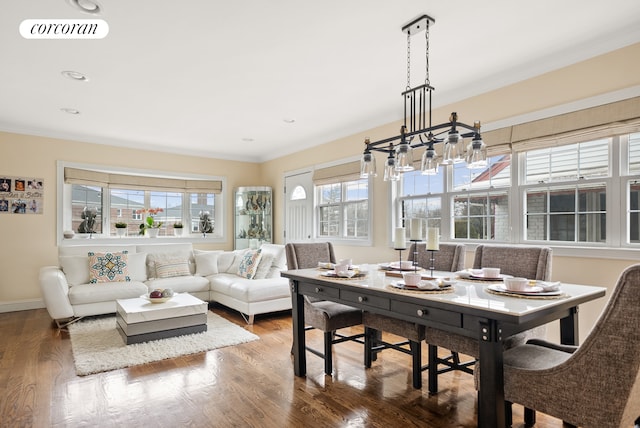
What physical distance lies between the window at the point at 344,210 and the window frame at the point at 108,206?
2.04 m

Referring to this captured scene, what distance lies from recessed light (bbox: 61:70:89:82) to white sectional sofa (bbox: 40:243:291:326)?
215 cm

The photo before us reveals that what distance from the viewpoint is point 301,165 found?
6.02 m

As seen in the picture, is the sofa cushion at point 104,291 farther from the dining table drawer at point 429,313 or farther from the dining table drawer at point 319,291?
the dining table drawer at point 429,313

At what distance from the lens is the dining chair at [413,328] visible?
246 cm

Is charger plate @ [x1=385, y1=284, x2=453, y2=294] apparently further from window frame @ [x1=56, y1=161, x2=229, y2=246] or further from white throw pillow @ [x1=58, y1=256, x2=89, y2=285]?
window frame @ [x1=56, y1=161, x2=229, y2=246]

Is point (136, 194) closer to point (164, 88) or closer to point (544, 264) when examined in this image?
point (164, 88)

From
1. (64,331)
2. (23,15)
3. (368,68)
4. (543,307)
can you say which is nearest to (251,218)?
(64,331)

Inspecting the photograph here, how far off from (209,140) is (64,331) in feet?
10.4

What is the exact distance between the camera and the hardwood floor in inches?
85.7

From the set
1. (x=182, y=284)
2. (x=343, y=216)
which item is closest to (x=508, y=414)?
(x=343, y=216)

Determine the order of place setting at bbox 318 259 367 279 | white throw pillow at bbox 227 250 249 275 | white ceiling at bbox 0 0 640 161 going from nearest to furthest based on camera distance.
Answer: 1. white ceiling at bbox 0 0 640 161
2. place setting at bbox 318 259 367 279
3. white throw pillow at bbox 227 250 249 275

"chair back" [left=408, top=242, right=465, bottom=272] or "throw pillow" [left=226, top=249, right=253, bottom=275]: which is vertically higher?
"chair back" [left=408, top=242, right=465, bottom=272]

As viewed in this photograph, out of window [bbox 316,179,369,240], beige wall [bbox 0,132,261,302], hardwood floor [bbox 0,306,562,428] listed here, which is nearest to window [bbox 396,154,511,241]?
window [bbox 316,179,369,240]

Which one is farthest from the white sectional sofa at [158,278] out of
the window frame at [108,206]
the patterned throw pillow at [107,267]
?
the window frame at [108,206]
